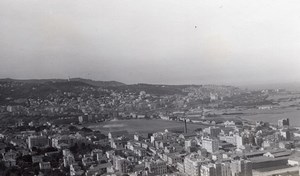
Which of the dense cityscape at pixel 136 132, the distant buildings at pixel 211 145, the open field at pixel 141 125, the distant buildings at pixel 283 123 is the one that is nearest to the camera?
the dense cityscape at pixel 136 132

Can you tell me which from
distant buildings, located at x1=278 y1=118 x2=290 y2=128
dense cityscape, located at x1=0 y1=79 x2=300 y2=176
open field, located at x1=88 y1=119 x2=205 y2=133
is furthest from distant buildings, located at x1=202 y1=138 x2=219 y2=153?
distant buildings, located at x1=278 y1=118 x2=290 y2=128

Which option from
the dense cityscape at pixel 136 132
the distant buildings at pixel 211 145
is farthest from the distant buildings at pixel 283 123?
the distant buildings at pixel 211 145

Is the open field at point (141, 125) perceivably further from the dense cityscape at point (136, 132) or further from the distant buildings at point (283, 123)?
the distant buildings at point (283, 123)

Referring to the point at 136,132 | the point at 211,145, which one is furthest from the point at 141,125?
the point at 211,145

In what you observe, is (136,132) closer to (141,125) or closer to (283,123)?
(141,125)

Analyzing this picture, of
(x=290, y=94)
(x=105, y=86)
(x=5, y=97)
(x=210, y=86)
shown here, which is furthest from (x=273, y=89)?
(x=5, y=97)

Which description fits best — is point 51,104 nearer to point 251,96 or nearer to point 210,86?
point 210,86
